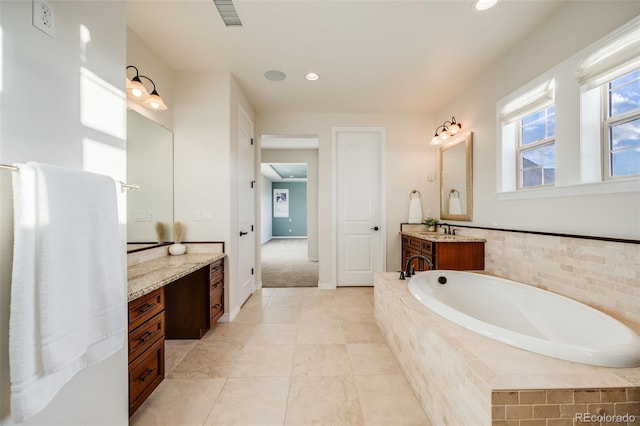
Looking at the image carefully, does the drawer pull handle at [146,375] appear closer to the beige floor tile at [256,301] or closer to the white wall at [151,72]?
the beige floor tile at [256,301]

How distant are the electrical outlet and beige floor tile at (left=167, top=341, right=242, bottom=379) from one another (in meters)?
1.99

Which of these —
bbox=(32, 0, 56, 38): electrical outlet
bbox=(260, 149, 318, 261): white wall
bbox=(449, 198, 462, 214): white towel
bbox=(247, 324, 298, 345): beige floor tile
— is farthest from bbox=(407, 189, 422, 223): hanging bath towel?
bbox=(32, 0, 56, 38): electrical outlet

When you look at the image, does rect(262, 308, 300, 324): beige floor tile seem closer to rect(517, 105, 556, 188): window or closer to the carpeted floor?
the carpeted floor

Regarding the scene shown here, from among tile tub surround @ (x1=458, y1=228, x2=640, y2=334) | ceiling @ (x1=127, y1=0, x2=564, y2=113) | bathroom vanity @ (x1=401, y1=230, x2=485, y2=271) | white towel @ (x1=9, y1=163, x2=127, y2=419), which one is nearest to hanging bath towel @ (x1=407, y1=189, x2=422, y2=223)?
bathroom vanity @ (x1=401, y1=230, x2=485, y2=271)

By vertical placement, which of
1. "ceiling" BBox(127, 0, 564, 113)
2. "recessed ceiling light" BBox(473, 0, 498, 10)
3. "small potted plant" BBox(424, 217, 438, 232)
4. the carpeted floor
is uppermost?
"ceiling" BBox(127, 0, 564, 113)

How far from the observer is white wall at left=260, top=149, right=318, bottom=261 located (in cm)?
576

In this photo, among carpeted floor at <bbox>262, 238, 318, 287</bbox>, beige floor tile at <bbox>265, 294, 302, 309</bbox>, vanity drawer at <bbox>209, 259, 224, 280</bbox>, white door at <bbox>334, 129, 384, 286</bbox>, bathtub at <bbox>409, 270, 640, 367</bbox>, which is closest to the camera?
bathtub at <bbox>409, 270, 640, 367</bbox>

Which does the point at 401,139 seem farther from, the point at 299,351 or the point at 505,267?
the point at 299,351

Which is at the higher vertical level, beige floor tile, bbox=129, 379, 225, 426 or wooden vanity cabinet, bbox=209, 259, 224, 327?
wooden vanity cabinet, bbox=209, 259, 224, 327

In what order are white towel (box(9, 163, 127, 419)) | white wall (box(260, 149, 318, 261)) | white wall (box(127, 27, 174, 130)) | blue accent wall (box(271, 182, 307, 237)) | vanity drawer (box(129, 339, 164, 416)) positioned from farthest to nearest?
blue accent wall (box(271, 182, 307, 237))
white wall (box(260, 149, 318, 261))
white wall (box(127, 27, 174, 130))
vanity drawer (box(129, 339, 164, 416))
white towel (box(9, 163, 127, 419))

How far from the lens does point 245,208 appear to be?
3.04 meters

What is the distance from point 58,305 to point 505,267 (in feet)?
9.91

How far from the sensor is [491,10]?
5.88 feet

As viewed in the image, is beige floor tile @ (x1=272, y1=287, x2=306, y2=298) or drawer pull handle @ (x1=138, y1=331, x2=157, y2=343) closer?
drawer pull handle @ (x1=138, y1=331, x2=157, y2=343)
